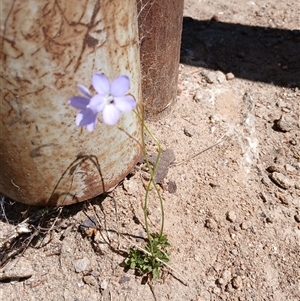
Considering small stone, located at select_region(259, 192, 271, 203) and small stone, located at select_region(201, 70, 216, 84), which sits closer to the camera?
small stone, located at select_region(259, 192, 271, 203)

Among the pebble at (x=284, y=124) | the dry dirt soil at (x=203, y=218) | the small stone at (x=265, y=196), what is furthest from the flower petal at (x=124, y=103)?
the pebble at (x=284, y=124)

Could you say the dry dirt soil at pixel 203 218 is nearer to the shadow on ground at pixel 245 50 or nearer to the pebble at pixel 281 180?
the pebble at pixel 281 180

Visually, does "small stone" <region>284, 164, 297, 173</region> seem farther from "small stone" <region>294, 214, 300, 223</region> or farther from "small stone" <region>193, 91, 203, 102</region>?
"small stone" <region>193, 91, 203, 102</region>

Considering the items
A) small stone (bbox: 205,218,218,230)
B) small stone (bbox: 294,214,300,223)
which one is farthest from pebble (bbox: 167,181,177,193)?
small stone (bbox: 294,214,300,223)

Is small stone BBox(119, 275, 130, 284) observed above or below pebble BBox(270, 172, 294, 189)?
below

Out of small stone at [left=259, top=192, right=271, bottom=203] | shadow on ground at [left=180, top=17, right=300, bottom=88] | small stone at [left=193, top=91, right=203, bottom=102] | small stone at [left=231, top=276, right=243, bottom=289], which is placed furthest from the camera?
shadow on ground at [left=180, top=17, right=300, bottom=88]

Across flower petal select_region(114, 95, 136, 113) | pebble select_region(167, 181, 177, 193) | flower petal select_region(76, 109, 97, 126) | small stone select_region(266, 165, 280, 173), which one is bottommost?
small stone select_region(266, 165, 280, 173)

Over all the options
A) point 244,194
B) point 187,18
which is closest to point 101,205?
point 244,194

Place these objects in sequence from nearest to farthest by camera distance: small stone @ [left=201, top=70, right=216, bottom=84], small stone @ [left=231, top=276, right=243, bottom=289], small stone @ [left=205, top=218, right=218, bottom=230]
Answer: small stone @ [left=231, top=276, right=243, bottom=289] < small stone @ [left=205, top=218, right=218, bottom=230] < small stone @ [left=201, top=70, right=216, bottom=84]
